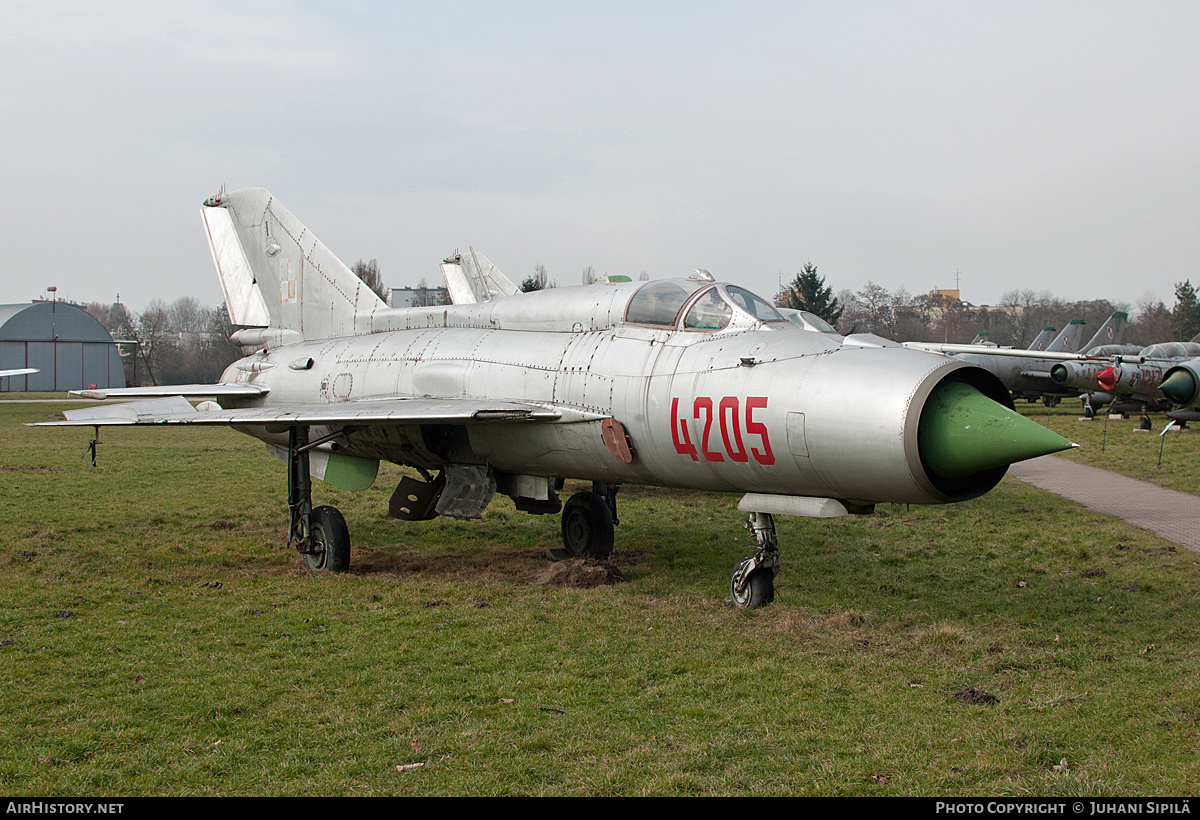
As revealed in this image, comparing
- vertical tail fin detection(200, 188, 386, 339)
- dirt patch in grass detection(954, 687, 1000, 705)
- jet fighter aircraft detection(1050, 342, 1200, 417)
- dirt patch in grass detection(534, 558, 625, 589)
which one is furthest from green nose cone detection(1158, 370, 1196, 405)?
dirt patch in grass detection(954, 687, 1000, 705)

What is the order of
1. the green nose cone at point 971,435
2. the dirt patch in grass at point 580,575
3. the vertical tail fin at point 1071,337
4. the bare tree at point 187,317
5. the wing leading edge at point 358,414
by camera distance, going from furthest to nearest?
the bare tree at point 187,317 → the vertical tail fin at point 1071,337 → the dirt patch in grass at point 580,575 → the wing leading edge at point 358,414 → the green nose cone at point 971,435

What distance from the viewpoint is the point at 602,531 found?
34.4 feet

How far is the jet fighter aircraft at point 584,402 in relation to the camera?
6.38 meters

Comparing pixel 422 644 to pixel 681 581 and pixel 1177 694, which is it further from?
pixel 1177 694

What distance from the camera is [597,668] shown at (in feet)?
20.2

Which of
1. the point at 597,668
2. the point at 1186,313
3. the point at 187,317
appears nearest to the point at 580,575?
the point at 597,668

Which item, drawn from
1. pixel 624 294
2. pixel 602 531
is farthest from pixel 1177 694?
pixel 602 531

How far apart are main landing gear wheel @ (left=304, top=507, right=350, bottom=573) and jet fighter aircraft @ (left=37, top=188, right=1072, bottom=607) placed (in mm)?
24

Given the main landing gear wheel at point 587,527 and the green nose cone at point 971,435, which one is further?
the main landing gear wheel at point 587,527

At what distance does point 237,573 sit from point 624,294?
513 centimetres

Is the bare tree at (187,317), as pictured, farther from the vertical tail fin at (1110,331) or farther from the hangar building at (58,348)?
the vertical tail fin at (1110,331)

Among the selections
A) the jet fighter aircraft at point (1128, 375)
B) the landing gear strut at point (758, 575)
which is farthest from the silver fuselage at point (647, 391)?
the jet fighter aircraft at point (1128, 375)

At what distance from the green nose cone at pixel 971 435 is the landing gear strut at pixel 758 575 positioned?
181cm

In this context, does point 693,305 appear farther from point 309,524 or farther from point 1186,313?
point 1186,313
